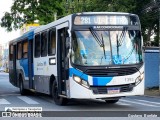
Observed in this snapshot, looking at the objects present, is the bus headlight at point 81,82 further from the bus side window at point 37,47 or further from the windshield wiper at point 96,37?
the bus side window at point 37,47

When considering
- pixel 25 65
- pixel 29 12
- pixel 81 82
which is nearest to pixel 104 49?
pixel 81 82

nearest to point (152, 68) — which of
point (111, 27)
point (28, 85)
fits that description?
point (28, 85)

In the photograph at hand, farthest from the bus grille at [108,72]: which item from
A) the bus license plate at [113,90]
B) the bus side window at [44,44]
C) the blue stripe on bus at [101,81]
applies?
the bus side window at [44,44]

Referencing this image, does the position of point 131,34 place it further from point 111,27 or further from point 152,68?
point 152,68

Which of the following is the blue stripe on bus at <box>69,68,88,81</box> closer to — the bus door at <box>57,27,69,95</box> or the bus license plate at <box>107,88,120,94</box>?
the bus door at <box>57,27,69,95</box>

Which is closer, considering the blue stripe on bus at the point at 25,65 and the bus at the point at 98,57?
the bus at the point at 98,57

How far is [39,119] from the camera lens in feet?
38.6

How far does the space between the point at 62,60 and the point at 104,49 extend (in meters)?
1.83

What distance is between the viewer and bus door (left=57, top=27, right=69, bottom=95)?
14.8 meters

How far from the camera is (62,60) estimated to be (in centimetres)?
1519

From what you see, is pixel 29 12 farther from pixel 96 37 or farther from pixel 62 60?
pixel 96 37

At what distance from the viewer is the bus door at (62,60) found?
1483 cm

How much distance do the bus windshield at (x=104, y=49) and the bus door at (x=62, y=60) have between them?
2.56ft

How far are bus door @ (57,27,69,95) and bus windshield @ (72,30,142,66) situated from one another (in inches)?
30.8
